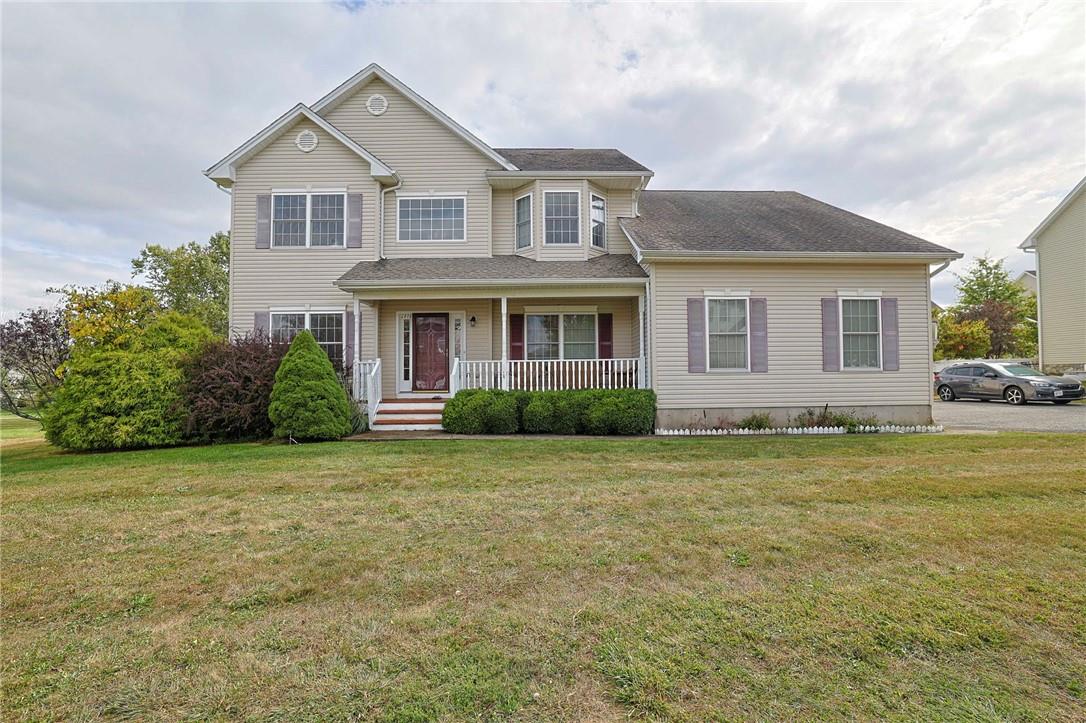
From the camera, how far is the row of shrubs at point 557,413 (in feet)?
33.6

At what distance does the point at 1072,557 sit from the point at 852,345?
8.43m

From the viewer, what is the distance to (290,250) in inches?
486

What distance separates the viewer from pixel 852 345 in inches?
439

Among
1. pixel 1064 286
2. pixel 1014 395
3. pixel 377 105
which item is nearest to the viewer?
pixel 377 105

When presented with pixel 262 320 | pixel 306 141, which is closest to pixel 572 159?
pixel 306 141

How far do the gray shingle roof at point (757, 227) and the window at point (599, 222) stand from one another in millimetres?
625

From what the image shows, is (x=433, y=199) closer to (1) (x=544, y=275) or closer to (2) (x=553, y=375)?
(1) (x=544, y=275)

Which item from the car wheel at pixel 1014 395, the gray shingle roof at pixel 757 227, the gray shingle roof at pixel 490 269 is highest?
the gray shingle roof at pixel 757 227

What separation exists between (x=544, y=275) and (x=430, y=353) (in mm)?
3891

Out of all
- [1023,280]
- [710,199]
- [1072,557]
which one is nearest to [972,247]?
[1023,280]

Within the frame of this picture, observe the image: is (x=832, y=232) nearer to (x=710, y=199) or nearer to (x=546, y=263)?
(x=710, y=199)

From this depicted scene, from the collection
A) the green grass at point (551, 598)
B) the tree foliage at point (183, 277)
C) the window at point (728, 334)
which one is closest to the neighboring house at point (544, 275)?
the window at point (728, 334)

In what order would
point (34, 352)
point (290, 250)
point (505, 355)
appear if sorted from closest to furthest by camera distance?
point (505, 355) → point (290, 250) → point (34, 352)

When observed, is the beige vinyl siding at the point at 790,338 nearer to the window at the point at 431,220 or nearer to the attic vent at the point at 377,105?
the window at the point at 431,220
